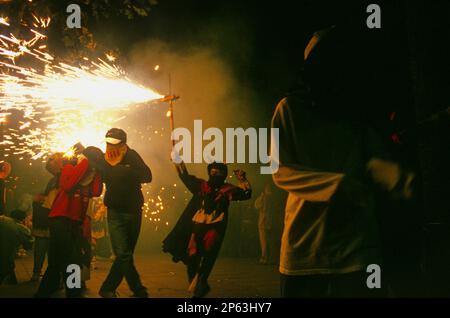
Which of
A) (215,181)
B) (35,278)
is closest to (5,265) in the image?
(35,278)

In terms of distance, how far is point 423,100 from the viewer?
167 inches

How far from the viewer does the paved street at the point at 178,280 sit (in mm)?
7551

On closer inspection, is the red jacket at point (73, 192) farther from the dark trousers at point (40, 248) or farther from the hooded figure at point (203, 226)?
the dark trousers at point (40, 248)

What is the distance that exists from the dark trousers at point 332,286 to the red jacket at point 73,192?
4595mm

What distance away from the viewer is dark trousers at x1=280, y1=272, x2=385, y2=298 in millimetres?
2482

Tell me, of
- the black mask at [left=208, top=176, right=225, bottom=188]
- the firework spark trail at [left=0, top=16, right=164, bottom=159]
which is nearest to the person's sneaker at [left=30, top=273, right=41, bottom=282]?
the firework spark trail at [left=0, top=16, right=164, bottom=159]

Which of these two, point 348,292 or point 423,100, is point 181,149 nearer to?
point 423,100

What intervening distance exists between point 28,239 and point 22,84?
8.18 ft

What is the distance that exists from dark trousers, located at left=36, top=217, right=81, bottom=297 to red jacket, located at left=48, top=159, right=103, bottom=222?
97mm

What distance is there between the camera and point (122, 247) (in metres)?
6.60

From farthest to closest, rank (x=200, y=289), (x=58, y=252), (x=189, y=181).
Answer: (x=189, y=181), (x=200, y=289), (x=58, y=252)

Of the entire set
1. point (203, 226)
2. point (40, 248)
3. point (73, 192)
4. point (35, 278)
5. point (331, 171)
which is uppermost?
point (331, 171)

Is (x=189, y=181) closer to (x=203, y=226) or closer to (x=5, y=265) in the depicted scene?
(x=203, y=226)

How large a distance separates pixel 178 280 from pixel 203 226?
98.8 inches
